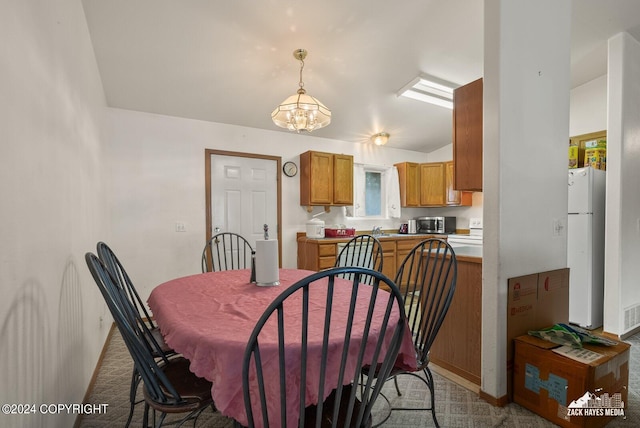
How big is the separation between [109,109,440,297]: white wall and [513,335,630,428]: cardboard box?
10.6 ft

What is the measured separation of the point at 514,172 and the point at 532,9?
3.59ft

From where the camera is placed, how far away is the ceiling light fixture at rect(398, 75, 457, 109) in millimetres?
3422

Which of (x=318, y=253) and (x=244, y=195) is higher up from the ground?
(x=244, y=195)

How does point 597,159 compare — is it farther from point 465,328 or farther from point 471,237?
point 465,328

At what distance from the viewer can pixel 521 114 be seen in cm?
194

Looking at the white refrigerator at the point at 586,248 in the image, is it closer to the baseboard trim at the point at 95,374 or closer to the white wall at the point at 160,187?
the white wall at the point at 160,187

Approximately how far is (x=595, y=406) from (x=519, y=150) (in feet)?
4.76

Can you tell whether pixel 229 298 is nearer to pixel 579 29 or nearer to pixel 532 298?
pixel 532 298


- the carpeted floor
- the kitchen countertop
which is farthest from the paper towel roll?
the kitchen countertop

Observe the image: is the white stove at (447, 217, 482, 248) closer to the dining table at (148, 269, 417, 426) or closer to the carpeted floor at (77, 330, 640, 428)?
the carpeted floor at (77, 330, 640, 428)

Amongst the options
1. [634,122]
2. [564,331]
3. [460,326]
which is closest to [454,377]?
[460,326]

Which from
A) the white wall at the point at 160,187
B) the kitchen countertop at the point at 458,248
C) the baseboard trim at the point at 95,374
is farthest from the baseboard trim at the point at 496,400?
the white wall at the point at 160,187

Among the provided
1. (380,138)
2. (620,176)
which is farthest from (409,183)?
A: (620,176)

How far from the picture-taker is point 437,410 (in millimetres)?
1817
